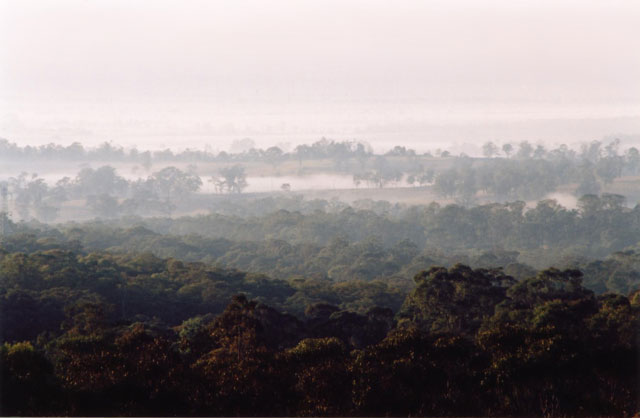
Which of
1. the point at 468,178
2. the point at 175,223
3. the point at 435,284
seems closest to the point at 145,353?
the point at 435,284

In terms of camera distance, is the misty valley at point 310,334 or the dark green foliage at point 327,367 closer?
the dark green foliage at point 327,367

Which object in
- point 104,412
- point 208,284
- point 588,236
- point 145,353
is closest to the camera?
point 104,412

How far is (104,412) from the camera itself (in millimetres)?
18922

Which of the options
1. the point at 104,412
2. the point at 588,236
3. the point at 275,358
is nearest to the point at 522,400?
the point at 275,358

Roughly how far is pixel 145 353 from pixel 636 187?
198 m

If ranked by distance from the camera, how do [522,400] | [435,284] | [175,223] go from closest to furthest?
[522,400] → [435,284] → [175,223]

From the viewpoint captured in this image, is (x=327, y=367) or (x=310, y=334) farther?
(x=310, y=334)

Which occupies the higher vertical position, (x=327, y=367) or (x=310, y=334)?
(x=327, y=367)

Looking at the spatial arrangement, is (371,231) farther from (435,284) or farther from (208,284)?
(435,284)

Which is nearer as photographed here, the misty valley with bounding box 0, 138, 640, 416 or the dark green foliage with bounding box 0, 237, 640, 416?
the dark green foliage with bounding box 0, 237, 640, 416

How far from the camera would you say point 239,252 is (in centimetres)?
10181

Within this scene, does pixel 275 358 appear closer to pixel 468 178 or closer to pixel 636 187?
pixel 468 178

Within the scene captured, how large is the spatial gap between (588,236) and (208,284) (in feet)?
292

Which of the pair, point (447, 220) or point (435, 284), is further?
point (447, 220)
